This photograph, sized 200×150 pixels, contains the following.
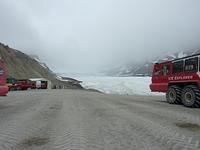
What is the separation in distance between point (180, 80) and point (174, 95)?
1.12 metres

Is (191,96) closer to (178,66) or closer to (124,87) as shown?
(178,66)

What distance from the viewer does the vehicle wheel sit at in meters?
19.5

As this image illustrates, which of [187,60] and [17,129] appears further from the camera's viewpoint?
[187,60]

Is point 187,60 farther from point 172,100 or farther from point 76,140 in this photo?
point 76,140

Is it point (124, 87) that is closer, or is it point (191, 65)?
point (191, 65)

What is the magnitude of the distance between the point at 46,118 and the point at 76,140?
427 cm

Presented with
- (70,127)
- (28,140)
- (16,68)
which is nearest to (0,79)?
(70,127)

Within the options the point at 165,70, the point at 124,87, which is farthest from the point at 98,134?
the point at 124,87

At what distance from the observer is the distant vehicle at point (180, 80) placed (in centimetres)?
1745

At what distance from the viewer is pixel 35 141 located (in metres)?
7.62

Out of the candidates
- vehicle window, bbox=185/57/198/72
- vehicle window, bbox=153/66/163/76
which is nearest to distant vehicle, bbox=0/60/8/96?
vehicle window, bbox=185/57/198/72

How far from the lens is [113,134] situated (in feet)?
27.0

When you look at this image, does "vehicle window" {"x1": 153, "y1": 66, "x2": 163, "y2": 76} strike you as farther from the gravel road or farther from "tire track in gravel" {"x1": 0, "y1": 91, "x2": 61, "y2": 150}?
"tire track in gravel" {"x1": 0, "y1": 91, "x2": 61, "y2": 150}

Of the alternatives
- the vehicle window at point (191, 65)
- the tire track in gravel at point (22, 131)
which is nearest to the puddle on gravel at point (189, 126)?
the tire track in gravel at point (22, 131)
